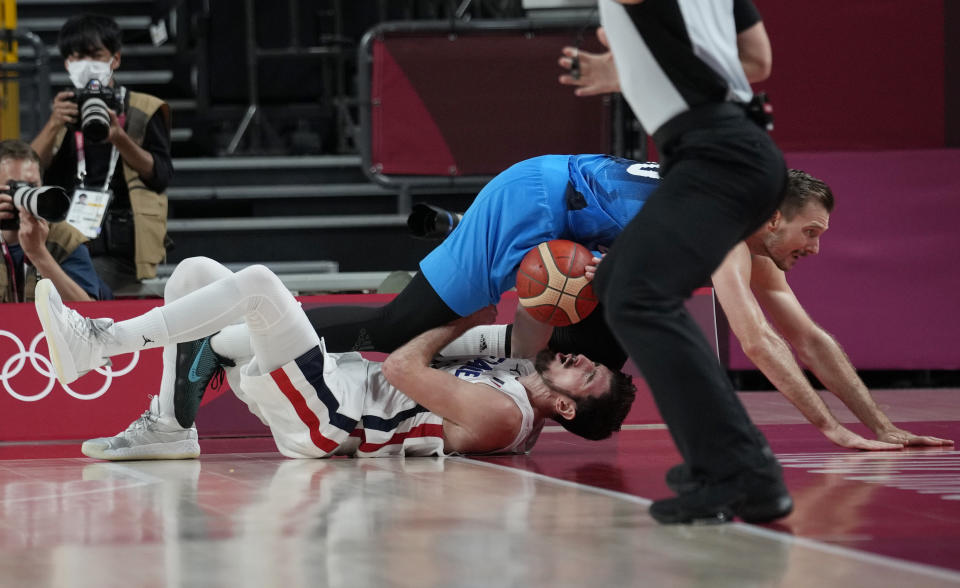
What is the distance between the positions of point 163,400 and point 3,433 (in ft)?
4.86

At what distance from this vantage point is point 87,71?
23.4 feet

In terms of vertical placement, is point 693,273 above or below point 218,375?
above

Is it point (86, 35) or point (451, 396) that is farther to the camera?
point (86, 35)

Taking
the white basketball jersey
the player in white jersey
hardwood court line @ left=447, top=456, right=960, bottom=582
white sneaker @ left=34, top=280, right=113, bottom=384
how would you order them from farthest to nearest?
the white basketball jersey < the player in white jersey < white sneaker @ left=34, top=280, right=113, bottom=384 < hardwood court line @ left=447, top=456, right=960, bottom=582

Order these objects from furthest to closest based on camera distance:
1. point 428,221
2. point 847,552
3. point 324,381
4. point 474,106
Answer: point 474,106 → point 428,221 → point 324,381 → point 847,552

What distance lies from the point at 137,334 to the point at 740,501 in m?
2.51

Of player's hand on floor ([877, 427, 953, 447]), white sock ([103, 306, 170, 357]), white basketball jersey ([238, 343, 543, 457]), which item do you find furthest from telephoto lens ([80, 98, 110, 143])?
player's hand on floor ([877, 427, 953, 447])

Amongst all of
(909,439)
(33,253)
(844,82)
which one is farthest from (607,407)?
(844,82)

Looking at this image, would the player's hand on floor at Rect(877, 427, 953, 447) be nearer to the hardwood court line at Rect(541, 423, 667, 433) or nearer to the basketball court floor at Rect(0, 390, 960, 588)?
the basketball court floor at Rect(0, 390, 960, 588)

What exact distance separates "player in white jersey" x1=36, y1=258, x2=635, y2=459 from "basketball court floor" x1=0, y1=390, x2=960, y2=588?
13cm

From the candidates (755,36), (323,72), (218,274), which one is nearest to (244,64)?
(323,72)

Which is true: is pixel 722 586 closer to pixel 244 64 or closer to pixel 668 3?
pixel 668 3

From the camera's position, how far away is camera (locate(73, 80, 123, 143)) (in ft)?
22.3

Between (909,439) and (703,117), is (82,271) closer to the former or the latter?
(909,439)
